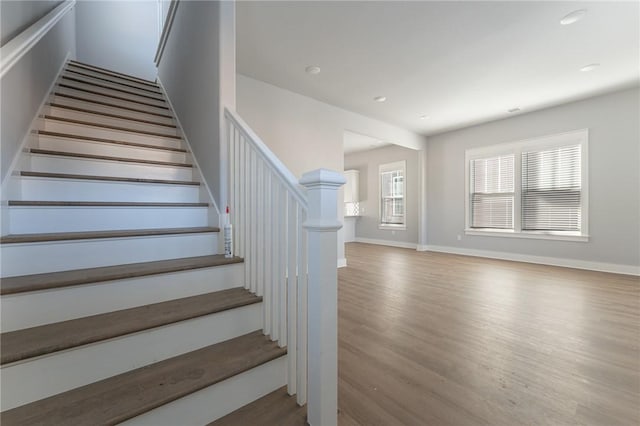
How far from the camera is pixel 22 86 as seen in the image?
1.59m

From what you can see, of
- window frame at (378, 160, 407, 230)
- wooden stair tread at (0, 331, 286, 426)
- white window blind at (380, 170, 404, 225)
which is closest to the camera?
wooden stair tread at (0, 331, 286, 426)

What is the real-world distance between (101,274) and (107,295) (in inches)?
4.1

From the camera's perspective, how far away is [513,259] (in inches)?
199

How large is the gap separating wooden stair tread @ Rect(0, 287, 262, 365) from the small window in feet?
20.3

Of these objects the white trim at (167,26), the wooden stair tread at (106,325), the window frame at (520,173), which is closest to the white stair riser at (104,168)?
the wooden stair tread at (106,325)

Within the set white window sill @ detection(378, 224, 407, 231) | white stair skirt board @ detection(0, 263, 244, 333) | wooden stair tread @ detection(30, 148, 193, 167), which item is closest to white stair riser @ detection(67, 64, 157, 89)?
wooden stair tread @ detection(30, 148, 193, 167)

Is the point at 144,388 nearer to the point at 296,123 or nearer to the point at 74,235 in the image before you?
the point at 74,235

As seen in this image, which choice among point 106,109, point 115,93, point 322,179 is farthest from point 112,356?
point 115,93

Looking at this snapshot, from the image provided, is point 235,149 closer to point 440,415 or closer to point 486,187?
point 440,415

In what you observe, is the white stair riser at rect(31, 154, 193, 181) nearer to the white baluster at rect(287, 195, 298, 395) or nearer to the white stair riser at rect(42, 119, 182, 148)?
the white stair riser at rect(42, 119, 182, 148)

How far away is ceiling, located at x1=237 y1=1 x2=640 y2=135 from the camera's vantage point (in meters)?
2.34

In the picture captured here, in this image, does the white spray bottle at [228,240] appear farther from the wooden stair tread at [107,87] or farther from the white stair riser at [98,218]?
the wooden stair tread at [107,87]

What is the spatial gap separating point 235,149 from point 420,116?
435 cm

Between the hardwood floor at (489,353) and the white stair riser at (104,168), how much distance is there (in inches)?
79.0
